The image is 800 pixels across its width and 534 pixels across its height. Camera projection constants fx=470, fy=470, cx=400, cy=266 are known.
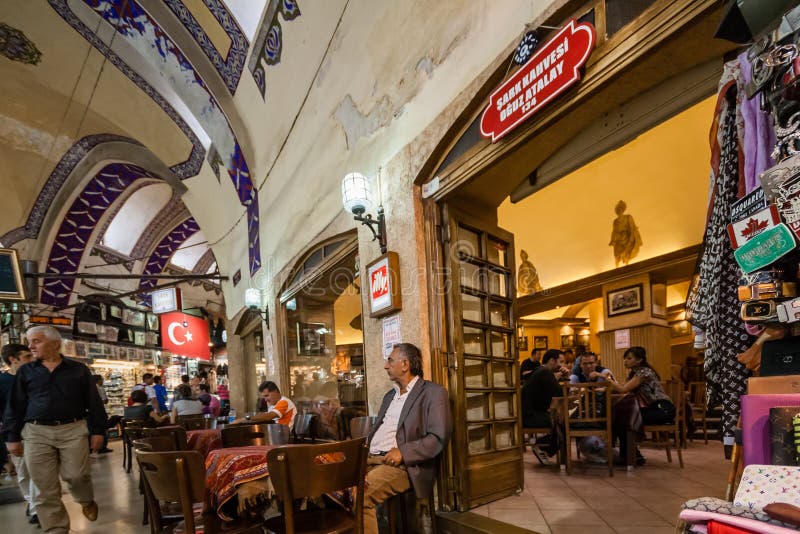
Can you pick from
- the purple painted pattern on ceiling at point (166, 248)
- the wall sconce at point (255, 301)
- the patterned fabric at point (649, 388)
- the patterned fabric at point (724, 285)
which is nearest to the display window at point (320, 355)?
the wall sconce at point (255, 301)

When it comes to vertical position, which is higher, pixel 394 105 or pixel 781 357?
pixel 394 105

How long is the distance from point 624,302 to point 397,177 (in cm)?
599

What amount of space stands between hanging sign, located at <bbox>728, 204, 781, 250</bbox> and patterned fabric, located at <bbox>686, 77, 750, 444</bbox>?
132 mm

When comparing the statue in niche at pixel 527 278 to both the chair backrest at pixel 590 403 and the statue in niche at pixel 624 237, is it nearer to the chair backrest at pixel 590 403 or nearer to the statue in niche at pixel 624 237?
the statue in niche at pixel 624 237

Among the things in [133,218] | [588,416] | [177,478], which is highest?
[133,218]

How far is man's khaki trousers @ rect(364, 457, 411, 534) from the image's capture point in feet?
8.34

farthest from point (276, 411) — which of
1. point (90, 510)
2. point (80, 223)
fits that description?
point (80, 223)

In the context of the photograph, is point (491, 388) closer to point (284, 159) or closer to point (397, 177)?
point (397, 177)

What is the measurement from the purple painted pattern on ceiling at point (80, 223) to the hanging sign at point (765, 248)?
1446 cm

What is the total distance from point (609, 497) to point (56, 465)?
4215 mm

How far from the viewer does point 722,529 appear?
1.02 metres

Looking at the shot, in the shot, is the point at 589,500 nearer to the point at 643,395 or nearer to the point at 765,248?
the point at 643,395

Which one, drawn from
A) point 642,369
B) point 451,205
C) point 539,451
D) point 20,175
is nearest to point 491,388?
point 451,205

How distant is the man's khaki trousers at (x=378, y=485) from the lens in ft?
8.34
